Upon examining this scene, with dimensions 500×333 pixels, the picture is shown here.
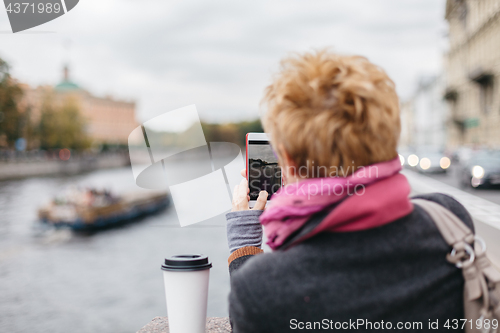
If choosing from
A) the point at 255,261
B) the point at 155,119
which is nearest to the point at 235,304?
the point at 255,261

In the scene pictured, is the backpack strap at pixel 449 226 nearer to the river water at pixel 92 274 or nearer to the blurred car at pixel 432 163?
the river water at pixel 92 274

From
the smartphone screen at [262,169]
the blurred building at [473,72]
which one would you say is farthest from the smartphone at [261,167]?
the blurred building at [473,72]

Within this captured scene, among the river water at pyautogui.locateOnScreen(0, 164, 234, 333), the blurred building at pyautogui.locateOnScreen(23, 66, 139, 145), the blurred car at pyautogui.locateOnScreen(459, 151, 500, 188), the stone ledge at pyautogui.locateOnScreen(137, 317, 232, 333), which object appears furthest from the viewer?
the blurred building at pyautogui.locateOnScreen(23, 66, 139, 145)

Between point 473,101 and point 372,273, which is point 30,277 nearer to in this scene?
point 372,273

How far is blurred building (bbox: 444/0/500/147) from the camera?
38125 mm

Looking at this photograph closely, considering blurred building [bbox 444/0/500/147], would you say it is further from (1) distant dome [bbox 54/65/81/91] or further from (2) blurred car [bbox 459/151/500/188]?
(1) distant dome [bbox 54/65/81/91]

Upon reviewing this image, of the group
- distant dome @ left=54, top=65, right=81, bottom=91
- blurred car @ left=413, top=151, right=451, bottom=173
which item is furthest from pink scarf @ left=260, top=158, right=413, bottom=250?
distant dome @ left=54, top=65, right=81, bottom=91

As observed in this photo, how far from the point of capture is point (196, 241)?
25391 mm

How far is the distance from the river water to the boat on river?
2.22ft

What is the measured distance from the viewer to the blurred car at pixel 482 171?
50.0ft

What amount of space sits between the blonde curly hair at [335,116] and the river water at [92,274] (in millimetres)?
12879

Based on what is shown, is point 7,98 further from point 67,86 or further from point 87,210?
point 67,86

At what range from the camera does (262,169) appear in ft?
5.34

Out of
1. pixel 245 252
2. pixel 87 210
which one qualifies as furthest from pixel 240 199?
pixel 87 210
